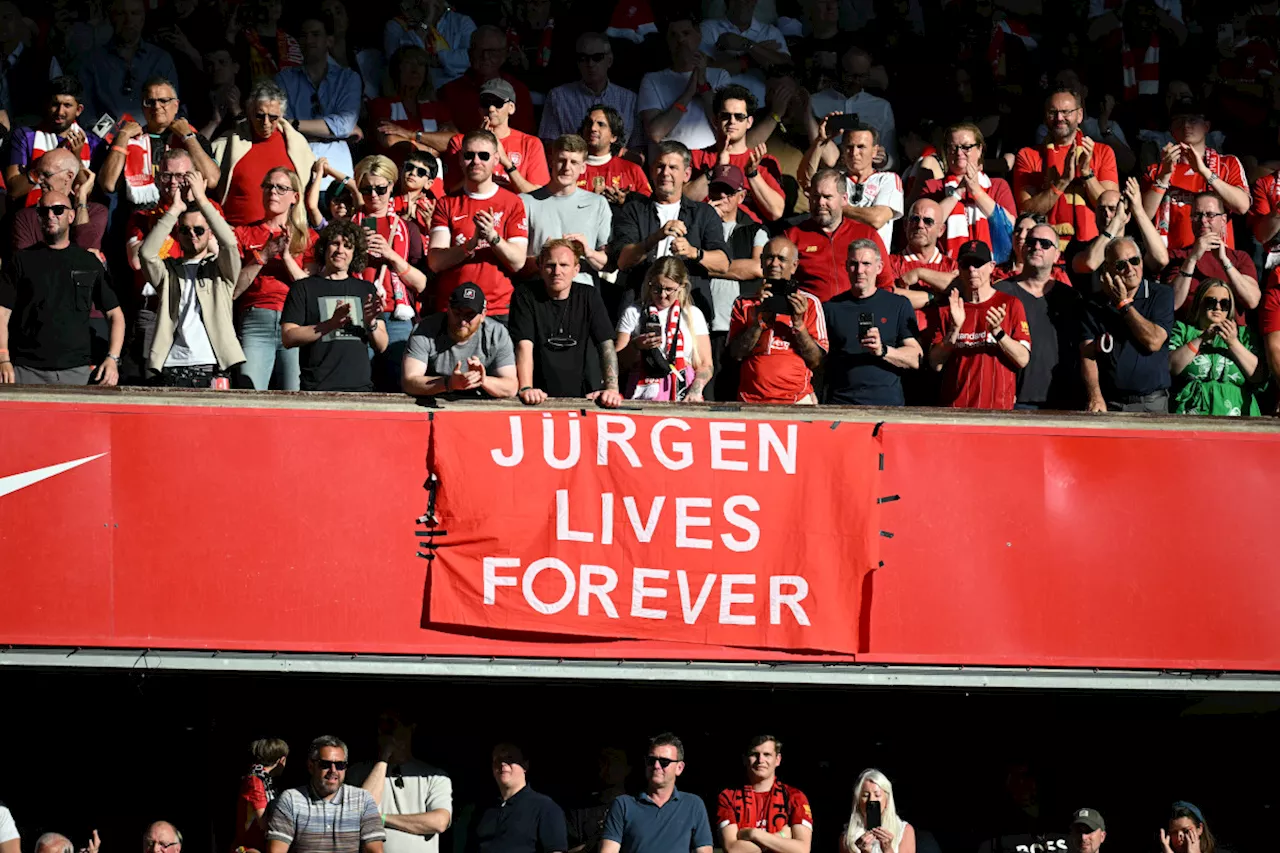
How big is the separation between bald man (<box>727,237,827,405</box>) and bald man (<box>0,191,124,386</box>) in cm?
389

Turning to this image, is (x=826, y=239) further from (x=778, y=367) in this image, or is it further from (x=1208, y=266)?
(x=1208, y=266)

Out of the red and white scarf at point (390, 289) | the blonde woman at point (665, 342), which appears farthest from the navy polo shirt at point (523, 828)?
the red and white scarf at point (390, 289)

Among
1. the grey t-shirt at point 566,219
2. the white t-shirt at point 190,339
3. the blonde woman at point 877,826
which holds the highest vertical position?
the grey t-shirt at point 566,219

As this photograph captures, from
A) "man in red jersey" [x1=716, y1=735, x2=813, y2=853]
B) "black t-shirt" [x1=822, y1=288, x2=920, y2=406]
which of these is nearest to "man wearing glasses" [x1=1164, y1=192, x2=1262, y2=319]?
"black t-shirt" [x1=822, y1=288, x2=920, y2=406]

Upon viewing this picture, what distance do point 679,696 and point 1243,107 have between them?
7091 mm

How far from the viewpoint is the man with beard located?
38.2 ft

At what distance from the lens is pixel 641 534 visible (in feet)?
38.1

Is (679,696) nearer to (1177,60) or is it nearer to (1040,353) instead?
(1040,353)

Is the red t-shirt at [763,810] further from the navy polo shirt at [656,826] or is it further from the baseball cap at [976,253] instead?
the baseball cap at [976,253]

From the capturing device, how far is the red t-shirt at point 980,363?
1238cm

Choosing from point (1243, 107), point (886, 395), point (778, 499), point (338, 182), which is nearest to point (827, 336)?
point (886, 395)

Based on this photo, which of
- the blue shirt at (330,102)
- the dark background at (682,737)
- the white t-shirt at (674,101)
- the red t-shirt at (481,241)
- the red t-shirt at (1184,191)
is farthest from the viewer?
the white t-shirt at (674,101)

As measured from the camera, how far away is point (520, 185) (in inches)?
541

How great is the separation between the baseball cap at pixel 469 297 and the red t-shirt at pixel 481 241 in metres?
0.84
